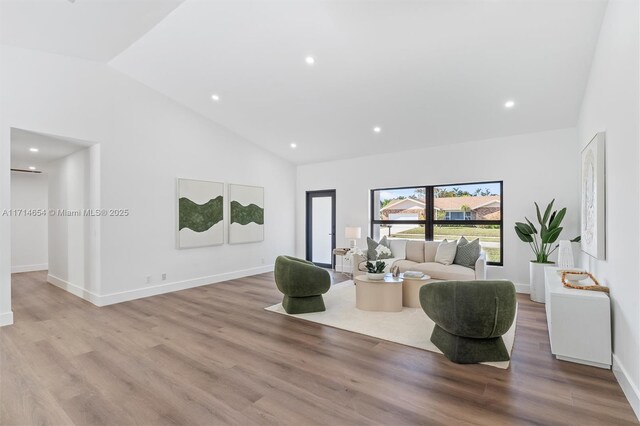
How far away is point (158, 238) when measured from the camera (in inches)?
217

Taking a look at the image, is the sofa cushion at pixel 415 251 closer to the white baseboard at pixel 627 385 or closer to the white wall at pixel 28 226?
the white baseboard at pixel 627 385

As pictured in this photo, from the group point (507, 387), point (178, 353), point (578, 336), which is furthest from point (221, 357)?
point (578, 336)

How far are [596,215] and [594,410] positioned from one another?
177 cm

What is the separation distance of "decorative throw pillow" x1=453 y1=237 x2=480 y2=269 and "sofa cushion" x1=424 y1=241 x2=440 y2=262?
0.44 metres

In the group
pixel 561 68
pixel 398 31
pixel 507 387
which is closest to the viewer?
pixel 507 387

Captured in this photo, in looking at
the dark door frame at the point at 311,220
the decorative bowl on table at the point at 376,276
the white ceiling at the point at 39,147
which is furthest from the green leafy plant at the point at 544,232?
the white ceiling at the point at 39,147

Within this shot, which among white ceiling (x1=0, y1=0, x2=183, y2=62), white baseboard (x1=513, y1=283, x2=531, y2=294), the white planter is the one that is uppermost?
white ceiling (x1=0, y1=0, x2=183, y2=62)

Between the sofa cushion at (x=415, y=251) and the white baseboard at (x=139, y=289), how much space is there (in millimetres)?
3524

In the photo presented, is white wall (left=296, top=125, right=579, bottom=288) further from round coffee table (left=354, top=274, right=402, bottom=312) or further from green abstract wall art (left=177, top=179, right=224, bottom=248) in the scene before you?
green abstract wall art (left=177, top=179, right=224, bottom=248)

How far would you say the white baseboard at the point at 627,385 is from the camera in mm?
2098

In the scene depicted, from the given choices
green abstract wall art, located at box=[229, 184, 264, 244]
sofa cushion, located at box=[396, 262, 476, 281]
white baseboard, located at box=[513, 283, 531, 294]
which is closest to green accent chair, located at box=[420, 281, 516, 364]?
sofa cushion, located at box=[396, 262, 476, 281]

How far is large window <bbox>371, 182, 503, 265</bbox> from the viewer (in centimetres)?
579

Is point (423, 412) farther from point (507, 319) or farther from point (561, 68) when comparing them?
point (561, 68)

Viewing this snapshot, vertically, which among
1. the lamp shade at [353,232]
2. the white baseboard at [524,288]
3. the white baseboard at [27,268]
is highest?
the lamp shade at [353,232]
